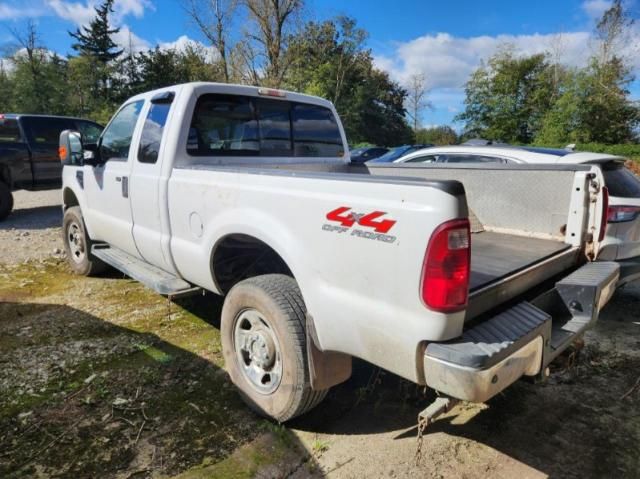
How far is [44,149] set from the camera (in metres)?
9.57

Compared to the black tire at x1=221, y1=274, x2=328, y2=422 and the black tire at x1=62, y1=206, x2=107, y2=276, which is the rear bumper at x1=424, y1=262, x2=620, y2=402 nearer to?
the black tire at x1=221, y1=274, x2=328, y2=422

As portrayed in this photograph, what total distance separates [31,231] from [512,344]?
8.93 metres

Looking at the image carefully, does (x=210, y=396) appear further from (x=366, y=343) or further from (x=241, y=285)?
(x=366, y=343)

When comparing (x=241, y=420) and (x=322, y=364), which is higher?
(x=322, y=364)

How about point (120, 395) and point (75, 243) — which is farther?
point (75, 243)

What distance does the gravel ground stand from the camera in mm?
6734

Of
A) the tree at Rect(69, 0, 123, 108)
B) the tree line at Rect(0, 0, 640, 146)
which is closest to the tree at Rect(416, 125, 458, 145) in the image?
the tree line at Rect(0, 0, 640, 146)

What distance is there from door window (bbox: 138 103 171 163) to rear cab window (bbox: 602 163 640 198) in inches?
161

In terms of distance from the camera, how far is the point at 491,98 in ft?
111

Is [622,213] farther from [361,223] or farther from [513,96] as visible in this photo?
[513,96]

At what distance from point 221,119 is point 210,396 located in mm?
2147

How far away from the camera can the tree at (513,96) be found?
107 feet

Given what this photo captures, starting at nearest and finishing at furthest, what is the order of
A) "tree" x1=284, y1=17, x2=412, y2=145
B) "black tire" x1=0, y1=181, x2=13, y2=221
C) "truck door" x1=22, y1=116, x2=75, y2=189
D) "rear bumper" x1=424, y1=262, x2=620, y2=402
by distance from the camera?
"rear bumper" x1=424, y1=262, x2=620, y2=402 → "black tire" x1=0, y1=181, x2=13, y2=221 → "truck door" x1=22, y1=116, x2=75, y2=189 → "tree" x1=284, y1=17, x2=412, y2=145

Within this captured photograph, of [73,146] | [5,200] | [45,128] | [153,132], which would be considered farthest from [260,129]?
[45,128]
